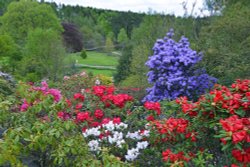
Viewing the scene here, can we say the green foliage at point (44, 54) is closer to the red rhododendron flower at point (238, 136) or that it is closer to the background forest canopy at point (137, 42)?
the background forest canopy at point (137, 42)

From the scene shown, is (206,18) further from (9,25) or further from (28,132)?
(9,25)

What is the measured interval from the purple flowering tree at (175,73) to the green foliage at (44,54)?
16526 millimetres

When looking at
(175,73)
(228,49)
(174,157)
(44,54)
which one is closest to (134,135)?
(174,157)

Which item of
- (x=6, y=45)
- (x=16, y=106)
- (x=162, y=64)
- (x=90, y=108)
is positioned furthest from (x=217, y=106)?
(x=6, y=45)

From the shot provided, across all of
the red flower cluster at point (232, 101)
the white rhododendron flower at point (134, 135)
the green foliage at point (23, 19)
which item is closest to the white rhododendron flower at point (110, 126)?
the white rhododendron flower at point (134, 135)

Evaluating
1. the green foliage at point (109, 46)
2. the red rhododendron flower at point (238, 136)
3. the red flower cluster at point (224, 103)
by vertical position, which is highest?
the red flower cluster at point (224, 103)

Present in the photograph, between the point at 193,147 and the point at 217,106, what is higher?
the point at 217,106

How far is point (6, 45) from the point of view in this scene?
22672mm

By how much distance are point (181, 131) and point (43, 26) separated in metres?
29.2

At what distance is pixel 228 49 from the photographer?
9586 millimetres

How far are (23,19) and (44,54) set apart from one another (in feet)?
22.2

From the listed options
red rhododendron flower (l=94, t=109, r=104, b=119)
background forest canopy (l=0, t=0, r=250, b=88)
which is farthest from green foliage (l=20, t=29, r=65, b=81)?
red rhododendron flower (l=94, t=109, r=104, b=119)

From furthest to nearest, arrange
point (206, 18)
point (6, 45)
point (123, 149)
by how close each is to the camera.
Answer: point (6, 45)
point (206, 18)
point (123, 149)

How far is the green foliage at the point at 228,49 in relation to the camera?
27.2 feet
